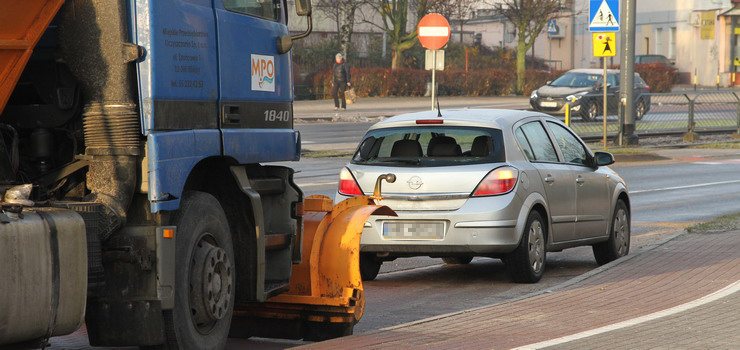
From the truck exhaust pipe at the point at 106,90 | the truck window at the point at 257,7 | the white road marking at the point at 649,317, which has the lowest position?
the white road marking at the point at 649,317

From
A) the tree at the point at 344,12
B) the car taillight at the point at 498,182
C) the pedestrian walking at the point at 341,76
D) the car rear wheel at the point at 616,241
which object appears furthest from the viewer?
the tree at the point at 344,12

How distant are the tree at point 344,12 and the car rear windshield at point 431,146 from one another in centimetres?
4241

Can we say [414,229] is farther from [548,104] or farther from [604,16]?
[548,104]

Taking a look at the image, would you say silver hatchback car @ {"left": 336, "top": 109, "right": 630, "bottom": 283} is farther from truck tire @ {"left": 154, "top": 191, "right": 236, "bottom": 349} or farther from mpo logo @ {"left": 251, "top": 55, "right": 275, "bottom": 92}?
truck tire @ {"left": 154, "top": 191, "right": 236, "bottom": 349}

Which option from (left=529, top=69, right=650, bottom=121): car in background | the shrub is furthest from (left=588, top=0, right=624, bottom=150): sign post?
the shrub

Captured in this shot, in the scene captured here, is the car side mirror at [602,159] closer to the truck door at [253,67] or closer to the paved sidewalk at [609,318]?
the paved sidewalk at [609,318]

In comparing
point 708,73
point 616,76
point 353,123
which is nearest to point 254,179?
point 353,123

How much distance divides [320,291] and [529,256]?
10.4 ft

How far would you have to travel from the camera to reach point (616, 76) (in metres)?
39.6

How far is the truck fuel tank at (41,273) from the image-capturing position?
18.3ft

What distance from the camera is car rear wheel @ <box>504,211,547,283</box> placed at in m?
10.7

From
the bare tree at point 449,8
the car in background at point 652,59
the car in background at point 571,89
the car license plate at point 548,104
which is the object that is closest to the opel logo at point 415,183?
the car in background at point 571,89

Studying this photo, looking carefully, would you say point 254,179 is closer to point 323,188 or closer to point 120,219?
point 120,219

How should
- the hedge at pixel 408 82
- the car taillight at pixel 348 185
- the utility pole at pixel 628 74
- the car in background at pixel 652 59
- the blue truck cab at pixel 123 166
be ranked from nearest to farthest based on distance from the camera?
the blue truck cab at pixel 123 166 < the car taillight at pixel 348 185 < the utility pole at pixel 628 74 < the hedge at pixel 408 82 < the car in background at pixel 652 59
